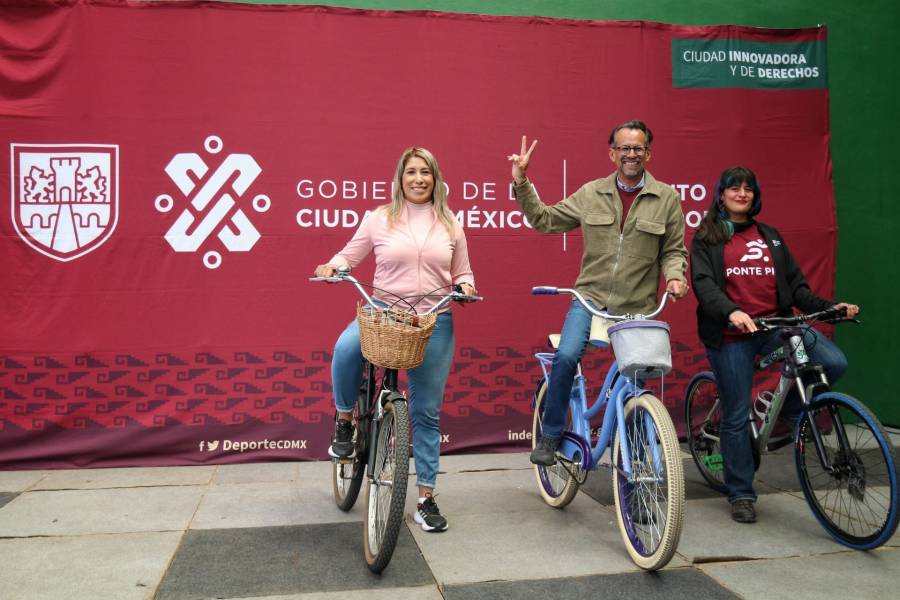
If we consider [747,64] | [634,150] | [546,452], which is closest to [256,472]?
[546,452]

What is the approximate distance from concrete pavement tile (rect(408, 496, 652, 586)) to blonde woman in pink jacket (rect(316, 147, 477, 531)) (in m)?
0.20

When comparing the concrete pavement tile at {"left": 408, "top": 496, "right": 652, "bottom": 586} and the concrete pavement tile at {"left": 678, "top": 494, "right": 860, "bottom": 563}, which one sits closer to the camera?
the concrete pavement tile at {"left": 408, "top": 496, "right": 652, "bottom": 586}

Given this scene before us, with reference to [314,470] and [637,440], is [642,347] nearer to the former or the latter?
[637,440]

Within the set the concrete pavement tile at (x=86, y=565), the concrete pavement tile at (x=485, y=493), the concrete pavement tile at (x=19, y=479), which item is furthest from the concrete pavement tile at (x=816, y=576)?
the concrete pavement tile at (x=19, y=479)

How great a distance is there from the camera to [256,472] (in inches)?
201

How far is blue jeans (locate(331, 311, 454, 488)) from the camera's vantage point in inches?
151

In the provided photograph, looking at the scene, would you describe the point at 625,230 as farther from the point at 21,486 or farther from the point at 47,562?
the point at 21,486

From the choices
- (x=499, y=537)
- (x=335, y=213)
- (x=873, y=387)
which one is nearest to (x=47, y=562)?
(x=499, y=537)

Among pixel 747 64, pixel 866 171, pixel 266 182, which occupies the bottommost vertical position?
pixel 266 182

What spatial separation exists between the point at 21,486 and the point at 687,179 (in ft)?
16.2

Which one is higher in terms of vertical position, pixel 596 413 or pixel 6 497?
pixel 596 413

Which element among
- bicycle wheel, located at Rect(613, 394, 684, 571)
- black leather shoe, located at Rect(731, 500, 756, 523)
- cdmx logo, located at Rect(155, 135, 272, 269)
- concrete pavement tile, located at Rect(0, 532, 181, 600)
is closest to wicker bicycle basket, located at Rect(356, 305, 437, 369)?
bicycle wheel, located at Rect(613, 394, 684, 571)

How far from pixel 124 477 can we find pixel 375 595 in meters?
2.57

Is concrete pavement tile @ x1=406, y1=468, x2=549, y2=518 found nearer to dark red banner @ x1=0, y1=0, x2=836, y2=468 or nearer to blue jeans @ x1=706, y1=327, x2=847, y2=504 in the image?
dark red banner @ x1=0, y1=0, x2=836, y2=468
